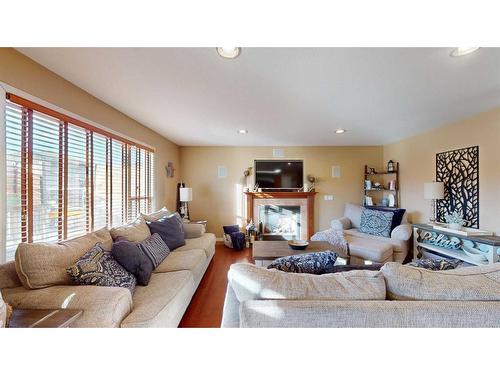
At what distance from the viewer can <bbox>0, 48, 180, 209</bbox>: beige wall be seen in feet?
4.59

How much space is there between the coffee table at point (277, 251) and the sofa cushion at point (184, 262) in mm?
649

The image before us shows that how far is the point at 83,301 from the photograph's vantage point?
117 cm

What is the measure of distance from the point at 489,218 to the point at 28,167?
15.5ft

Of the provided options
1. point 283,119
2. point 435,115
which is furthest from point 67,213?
point 435,115

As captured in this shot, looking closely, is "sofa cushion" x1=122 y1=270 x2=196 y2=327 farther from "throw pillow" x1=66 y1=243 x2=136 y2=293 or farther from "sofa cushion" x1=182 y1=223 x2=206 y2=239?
"sofa cushion" x1=182 y1=223 x2=206 y2=239

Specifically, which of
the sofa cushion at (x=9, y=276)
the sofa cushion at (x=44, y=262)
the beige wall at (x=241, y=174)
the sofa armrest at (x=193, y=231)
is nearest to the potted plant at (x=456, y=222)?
the beige wall at (x=241, y=174)

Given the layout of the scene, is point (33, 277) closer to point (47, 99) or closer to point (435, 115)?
point (47, 99)

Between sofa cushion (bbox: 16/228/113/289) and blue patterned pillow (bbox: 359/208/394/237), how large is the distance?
3.94 m

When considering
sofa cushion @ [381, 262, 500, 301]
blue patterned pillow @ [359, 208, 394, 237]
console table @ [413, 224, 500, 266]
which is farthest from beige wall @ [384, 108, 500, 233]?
sofa cushion @ [381, 262, 500, 301]

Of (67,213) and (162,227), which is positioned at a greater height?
(67,213)

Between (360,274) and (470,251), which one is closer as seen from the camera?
(360,274)


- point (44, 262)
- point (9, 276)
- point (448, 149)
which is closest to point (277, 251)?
point (44, 262)

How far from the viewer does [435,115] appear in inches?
103

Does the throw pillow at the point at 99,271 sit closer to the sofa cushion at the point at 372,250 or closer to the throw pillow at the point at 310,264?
the throw pillow at the point at 310,264
